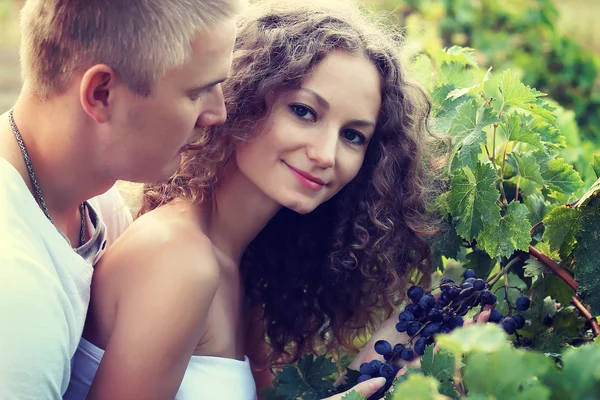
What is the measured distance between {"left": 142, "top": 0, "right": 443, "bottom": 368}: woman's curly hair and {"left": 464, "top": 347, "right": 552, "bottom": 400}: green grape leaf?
4.03 ft

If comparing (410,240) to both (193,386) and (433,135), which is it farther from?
(193,386)

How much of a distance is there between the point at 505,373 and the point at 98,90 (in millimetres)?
1120

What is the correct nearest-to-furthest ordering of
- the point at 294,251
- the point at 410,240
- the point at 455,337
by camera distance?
the point at 455,337 → the point at 410,240 → the point at 294,251

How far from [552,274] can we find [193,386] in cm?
101

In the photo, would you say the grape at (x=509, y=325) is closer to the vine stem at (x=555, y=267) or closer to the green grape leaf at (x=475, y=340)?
the vine stem at (x=555, y=267)

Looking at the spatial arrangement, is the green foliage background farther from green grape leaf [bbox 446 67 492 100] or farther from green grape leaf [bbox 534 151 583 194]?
green grape leaf [bbox 534 151 583 194]

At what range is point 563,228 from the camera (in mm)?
1846

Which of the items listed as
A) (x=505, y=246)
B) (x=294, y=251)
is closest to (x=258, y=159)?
(x=294, y=251)

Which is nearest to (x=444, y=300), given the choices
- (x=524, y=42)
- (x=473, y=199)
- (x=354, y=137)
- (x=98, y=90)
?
(x=473, y=199)

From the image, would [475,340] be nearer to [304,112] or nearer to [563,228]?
[563,228]

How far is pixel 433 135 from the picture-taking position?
227 centimetres

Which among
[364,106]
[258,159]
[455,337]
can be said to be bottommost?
[258,159]

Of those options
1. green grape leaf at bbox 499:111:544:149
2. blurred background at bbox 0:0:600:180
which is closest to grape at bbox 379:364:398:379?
green grape leaf at bbox 499:111:544:149

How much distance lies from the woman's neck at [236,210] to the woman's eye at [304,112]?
0.26m
